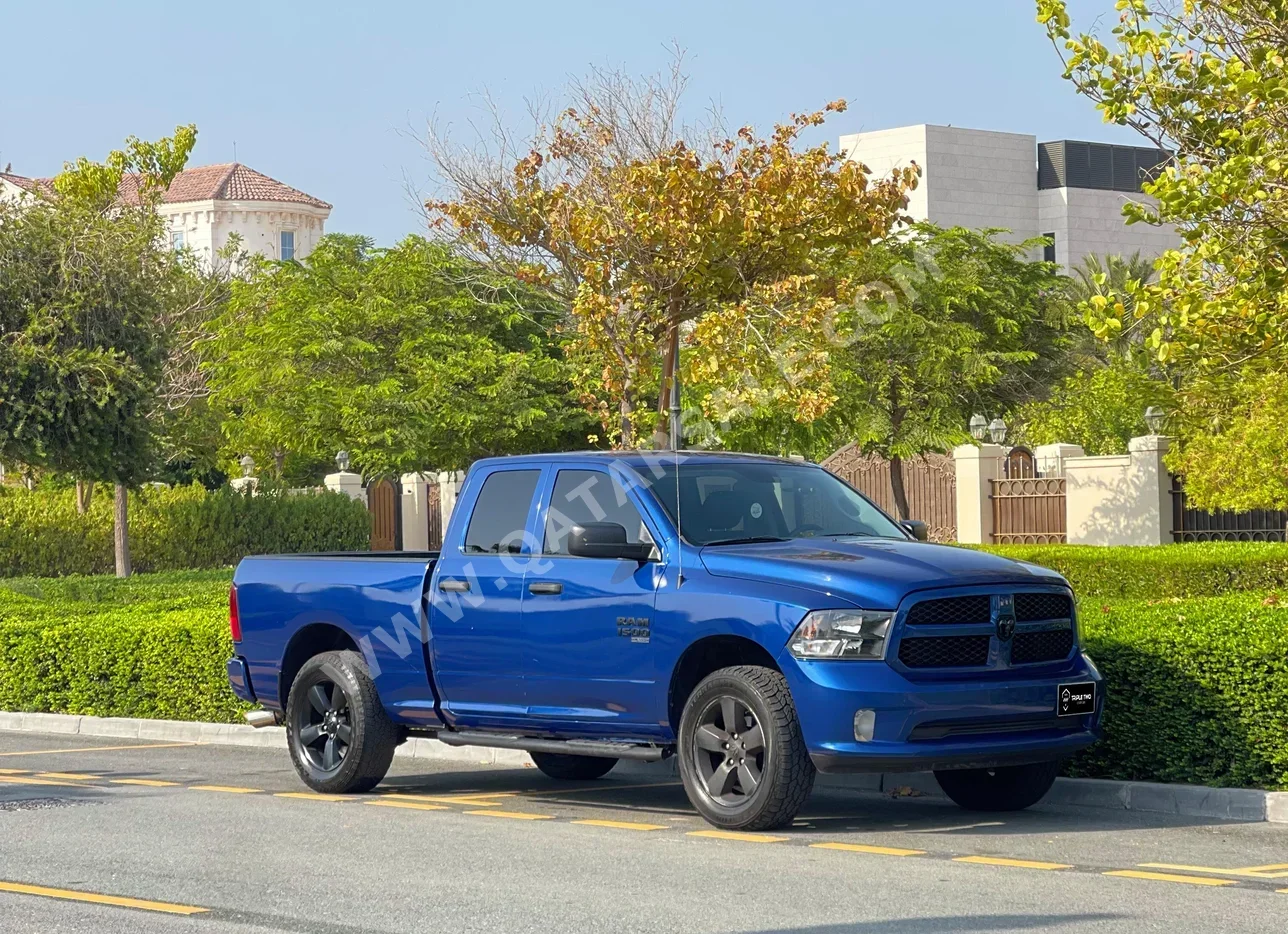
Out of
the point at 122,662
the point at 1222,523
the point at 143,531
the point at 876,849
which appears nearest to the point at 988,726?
the point at 876,849

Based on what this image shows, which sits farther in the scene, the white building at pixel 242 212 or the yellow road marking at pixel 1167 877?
the white building at pixel 242 212

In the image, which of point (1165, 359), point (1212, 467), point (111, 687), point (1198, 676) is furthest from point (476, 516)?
point (1212, 467)

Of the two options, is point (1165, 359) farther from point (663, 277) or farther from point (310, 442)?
point (310, 442)

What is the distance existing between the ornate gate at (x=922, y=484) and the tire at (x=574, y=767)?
29.2m

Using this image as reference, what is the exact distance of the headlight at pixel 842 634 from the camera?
9609mm

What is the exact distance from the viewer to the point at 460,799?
11.9 metres

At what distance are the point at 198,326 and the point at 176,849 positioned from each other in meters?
43.3

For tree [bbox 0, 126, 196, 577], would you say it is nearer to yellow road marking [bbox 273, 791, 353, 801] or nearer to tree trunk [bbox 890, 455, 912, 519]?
tree trunk [bbox 890, 455, 912, 519]

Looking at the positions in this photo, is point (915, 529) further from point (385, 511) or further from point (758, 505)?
point (385, 511)

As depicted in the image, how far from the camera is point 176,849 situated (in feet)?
32.0

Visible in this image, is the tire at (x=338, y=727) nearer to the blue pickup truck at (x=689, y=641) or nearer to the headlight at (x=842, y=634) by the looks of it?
the blue pickup truck at (x=689, y=641)

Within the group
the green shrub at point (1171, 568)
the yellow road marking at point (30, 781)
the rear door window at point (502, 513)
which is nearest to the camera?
the rear door window at point (502, 513)

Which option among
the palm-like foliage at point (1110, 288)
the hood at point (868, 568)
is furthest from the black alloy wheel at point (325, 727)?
the palm-like foliage at point (1110, 288)

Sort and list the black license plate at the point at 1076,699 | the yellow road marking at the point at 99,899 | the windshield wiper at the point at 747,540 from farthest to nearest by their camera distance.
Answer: the windshield wiper at the point at 747,540 → the black license plate at the point at 1076,699 → the yellow road marking at the point at 99,899
